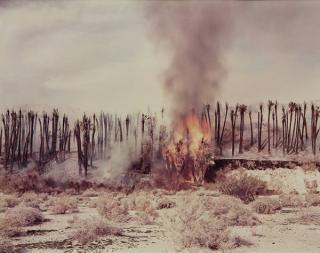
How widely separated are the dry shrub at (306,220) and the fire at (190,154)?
99.7 feet

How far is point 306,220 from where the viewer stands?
72.5ft

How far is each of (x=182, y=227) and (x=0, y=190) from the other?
35.6 m

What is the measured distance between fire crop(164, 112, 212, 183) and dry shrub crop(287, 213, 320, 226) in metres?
30.4

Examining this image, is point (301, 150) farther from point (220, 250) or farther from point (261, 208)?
point (220, 250)

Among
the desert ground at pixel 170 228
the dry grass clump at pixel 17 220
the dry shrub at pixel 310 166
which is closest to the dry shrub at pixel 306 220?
the desert ground at pixel 170 228

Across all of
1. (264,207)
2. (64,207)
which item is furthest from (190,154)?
(264,207)

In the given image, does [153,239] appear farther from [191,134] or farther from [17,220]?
[191,134]

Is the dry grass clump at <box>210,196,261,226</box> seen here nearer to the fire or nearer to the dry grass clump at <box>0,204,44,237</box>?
the dry grass clump at <box>0,204,44,237</box>

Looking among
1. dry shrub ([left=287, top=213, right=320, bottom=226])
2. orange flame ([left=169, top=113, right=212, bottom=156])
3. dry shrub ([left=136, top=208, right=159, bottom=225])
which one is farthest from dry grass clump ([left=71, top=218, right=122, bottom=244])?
orange flame ([left=169, top=113, right=212, bottom=156])

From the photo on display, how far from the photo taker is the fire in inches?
2179

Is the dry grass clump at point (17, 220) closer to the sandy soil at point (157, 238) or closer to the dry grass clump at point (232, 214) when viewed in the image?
the sandy soil at point (157, 238)

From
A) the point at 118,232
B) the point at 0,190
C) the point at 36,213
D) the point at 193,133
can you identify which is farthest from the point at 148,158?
the point at 118,232

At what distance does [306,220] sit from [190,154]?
34447mm

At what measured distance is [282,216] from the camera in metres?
23.7
